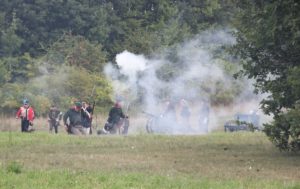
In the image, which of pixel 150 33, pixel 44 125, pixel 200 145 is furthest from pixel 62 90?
pixel 200 145

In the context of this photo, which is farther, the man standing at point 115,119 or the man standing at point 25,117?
the man standing at point 115,119

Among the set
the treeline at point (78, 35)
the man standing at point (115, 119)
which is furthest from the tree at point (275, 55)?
the treeline at point (78, 35)

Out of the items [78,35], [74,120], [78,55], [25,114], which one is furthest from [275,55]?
[78,35]

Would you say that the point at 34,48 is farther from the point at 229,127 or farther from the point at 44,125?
the point at 229,127

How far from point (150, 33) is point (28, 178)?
154ft

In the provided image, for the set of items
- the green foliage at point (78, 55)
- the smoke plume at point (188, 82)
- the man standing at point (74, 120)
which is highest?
the green foliage at point (78, 55)

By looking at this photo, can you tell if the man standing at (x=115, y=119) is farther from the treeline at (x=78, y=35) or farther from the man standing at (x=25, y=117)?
the treeline at (x=78, y=35)

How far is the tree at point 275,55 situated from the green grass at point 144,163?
103cm

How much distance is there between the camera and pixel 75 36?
5944 centimetres

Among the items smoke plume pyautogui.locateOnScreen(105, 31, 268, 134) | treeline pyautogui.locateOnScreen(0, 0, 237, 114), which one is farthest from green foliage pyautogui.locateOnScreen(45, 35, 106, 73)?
smoke plume pyautogui.locateOnScreen(105, 31, 268, 134)

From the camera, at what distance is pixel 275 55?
67.6ft

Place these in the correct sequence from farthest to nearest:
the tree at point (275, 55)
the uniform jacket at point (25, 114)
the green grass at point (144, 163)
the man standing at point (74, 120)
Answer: the uniform jacket at point (25, 114) < the man standing at point (74, 120) < the tree at point (275, 55) < the green grass at point (144, 163)

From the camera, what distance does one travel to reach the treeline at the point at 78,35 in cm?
5147

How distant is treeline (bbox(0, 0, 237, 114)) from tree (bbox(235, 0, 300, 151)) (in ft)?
97.9
